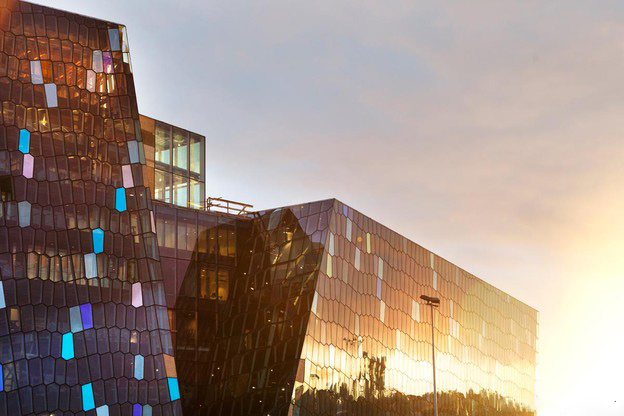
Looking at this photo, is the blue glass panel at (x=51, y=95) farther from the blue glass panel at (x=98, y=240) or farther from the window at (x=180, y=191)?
the window at (x=180, y=191)

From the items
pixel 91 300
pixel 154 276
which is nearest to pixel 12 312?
pixel 91 300

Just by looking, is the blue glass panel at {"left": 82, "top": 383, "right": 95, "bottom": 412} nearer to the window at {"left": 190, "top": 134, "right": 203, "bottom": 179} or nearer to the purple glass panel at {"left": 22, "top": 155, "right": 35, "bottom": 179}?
the purple glass panel at {"left": 22, "top": 155, "right": 35, "bottom": 179}

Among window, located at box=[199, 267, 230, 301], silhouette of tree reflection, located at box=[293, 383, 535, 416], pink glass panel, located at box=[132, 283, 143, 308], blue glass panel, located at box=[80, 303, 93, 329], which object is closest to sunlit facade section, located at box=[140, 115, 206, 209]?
window, located at box=[199, 267, 230, 301]

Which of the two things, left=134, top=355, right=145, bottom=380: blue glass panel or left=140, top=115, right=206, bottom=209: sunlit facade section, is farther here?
left=140, top=115, right=206, bottom=209: sunlit facade section

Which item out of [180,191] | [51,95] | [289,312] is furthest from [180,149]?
[51,95]

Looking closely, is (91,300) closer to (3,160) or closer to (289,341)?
(3,160)

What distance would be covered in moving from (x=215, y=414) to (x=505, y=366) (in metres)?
39.2

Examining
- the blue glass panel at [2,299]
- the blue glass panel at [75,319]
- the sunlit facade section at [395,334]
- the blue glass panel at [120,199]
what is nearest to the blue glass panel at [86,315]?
the blue glass panel at [75,319]

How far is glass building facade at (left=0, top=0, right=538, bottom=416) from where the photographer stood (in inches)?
1802

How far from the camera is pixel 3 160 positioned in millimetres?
45438

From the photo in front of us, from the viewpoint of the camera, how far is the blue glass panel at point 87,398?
4591cm

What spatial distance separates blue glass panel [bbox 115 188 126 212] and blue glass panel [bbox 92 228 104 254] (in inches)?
61.0

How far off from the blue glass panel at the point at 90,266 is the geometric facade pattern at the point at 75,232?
0.18 ft

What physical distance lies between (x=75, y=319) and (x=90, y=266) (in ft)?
8.50
